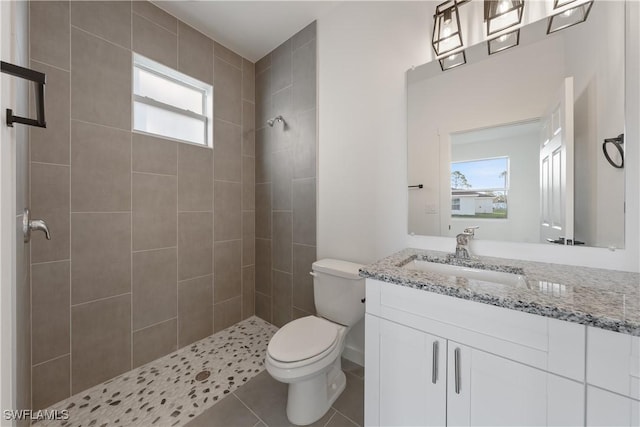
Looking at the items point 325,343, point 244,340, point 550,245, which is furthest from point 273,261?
point 550,245

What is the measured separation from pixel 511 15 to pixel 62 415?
10.6 ft

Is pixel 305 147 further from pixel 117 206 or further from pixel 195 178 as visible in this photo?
pixel 117 206

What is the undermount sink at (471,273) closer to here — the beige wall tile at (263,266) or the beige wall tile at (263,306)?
the beige wall tile at (263,266)

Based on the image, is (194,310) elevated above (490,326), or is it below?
below

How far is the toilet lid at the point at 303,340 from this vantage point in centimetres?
123

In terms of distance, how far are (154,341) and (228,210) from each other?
116cm

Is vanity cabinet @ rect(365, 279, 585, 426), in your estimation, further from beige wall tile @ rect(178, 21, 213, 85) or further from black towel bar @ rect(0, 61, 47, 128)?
beige wall tile @ rect(178, 21, 213, 85)

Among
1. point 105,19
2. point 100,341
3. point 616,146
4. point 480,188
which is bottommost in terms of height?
point 100,341

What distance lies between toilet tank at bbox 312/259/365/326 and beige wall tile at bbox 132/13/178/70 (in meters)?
1.96

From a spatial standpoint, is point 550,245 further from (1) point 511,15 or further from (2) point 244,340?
(2) point 244,340

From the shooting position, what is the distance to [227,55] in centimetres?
220

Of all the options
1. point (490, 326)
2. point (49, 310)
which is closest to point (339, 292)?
point (490, 326)

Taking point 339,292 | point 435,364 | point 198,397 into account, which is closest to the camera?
point 435,364

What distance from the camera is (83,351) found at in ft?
4.90
